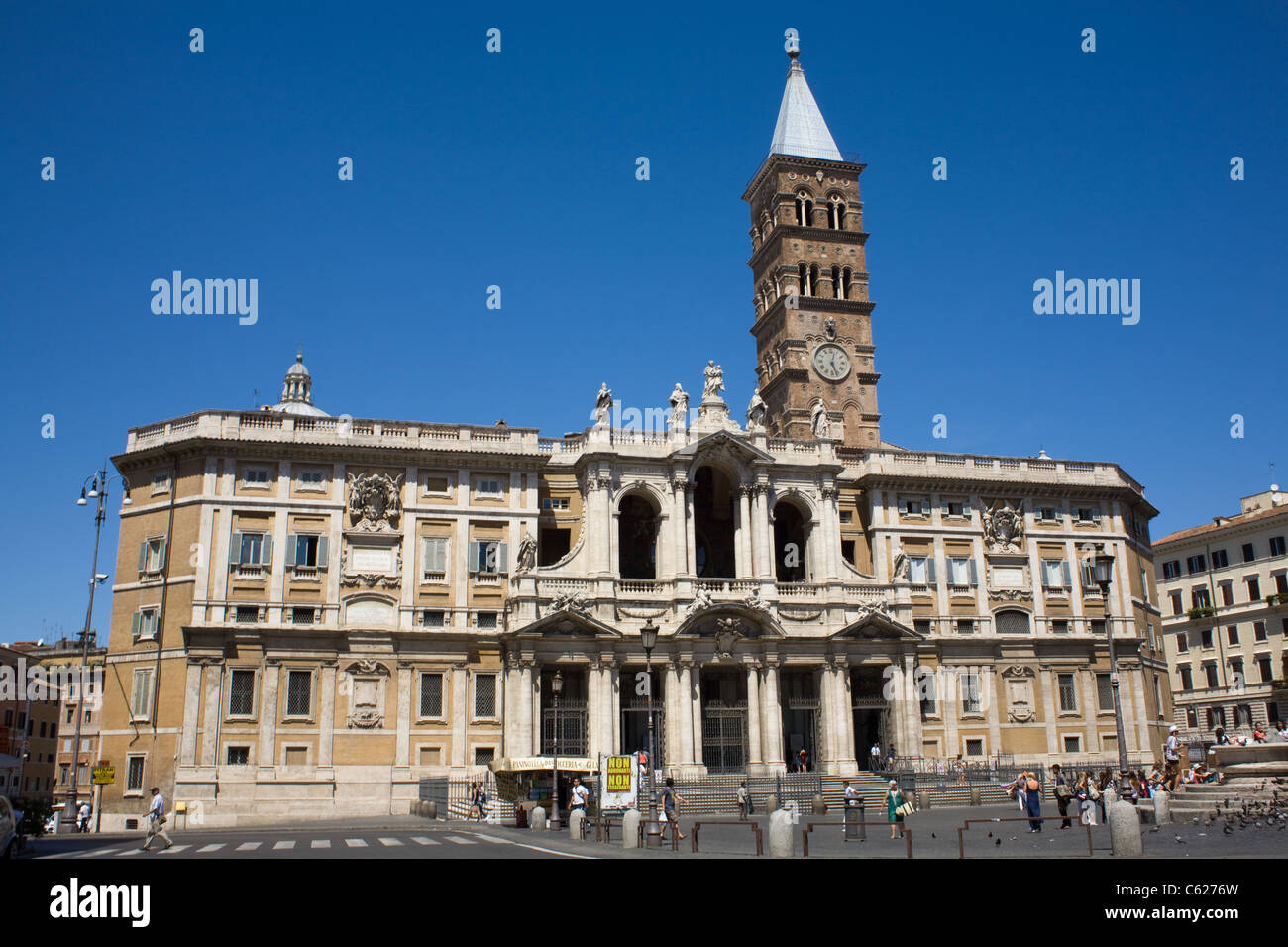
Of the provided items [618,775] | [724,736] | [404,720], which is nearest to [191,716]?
[404,720]

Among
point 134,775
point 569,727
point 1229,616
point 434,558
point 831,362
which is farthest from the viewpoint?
point 1229,616

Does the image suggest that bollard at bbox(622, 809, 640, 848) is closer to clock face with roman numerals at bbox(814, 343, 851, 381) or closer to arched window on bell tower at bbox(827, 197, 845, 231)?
clock face with roman numerals at bbox(814, 343, 851, 381)

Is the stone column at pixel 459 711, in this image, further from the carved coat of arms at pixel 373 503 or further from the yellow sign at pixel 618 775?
the yellow sign at pixel 618 775

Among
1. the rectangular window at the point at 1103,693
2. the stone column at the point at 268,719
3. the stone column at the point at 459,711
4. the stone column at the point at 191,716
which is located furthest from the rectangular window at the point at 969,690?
the stone column at the point at 191,716

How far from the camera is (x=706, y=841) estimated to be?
2961 cm

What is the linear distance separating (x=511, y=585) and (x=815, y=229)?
36.2 meters

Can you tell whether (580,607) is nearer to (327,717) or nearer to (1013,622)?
(327,717)

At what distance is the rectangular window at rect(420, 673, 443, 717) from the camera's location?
4938 centimetres

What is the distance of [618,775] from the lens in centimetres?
2978

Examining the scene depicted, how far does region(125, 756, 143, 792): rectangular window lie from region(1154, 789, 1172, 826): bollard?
40029 millimetres

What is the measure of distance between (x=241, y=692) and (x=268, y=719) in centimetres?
173

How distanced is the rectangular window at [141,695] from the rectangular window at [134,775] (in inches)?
71.6

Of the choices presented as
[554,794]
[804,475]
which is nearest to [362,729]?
[554,794]
